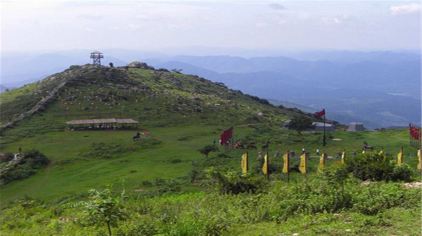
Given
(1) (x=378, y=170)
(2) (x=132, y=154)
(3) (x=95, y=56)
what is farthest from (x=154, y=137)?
(3) (x=95, y=56)

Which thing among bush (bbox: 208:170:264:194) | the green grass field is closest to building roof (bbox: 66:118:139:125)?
the green grass field

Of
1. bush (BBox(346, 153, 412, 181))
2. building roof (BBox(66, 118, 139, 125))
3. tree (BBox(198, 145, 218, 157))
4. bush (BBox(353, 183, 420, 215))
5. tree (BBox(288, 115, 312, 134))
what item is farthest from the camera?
tree (BBox(288, 115, 312, 134))

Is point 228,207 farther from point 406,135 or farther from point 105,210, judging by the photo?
point 406,135

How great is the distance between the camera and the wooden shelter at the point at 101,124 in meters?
71.2

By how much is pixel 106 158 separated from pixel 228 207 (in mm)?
37977

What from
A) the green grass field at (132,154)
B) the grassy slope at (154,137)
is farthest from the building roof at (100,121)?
the green grass field at (132,154)

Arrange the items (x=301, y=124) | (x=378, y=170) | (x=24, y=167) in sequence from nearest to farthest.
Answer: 1. (x=378, y=170)
2. (x=24, y=167)
3. (x=301, y=124)

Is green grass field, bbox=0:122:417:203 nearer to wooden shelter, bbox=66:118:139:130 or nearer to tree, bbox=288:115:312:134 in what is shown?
wooden shelter, bbox=66:118:139:130

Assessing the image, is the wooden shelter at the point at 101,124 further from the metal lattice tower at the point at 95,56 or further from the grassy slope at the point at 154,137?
the metal lattice tower at the point at 95,56

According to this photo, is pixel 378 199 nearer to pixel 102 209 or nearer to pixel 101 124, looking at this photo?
pixel 102 209

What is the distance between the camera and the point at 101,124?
7238 cm

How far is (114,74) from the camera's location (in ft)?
349

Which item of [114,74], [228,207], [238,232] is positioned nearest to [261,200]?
[228,207]

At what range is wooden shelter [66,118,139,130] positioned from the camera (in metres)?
71.2
